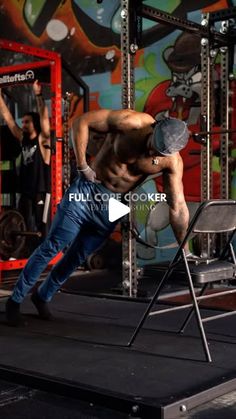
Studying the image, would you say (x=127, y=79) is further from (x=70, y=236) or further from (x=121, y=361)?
(x=121, y=361)

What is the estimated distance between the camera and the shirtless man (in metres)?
3.49

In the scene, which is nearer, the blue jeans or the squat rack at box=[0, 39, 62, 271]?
the blue jeans

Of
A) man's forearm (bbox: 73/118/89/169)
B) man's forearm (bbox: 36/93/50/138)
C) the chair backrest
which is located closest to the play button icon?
man's forearm (bbox: 73/118/89/169)

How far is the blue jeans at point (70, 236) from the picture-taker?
3.57 m

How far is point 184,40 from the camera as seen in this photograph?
5922 millimetres

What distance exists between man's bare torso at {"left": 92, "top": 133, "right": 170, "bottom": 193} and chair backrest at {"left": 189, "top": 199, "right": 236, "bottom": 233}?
2.14ft

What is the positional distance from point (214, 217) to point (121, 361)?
2.76ft

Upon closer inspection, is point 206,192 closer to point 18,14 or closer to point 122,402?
point 122,402

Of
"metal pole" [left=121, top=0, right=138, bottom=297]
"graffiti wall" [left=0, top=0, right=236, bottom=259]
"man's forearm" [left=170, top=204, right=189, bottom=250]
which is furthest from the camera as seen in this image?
"graffiti wall" [left=0, top=0, right=236, bottom=259]

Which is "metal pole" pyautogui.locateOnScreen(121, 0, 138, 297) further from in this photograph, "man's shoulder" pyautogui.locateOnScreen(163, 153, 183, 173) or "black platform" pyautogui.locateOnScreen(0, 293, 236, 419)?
"man's shoulder" pyautogui.locateOnScreen(163, 153, 183, 173)

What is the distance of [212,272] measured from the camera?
9.64ft

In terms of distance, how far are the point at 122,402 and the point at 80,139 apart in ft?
5.90

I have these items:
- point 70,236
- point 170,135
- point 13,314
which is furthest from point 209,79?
point 13,314

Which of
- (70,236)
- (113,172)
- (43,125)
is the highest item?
(43,125)
